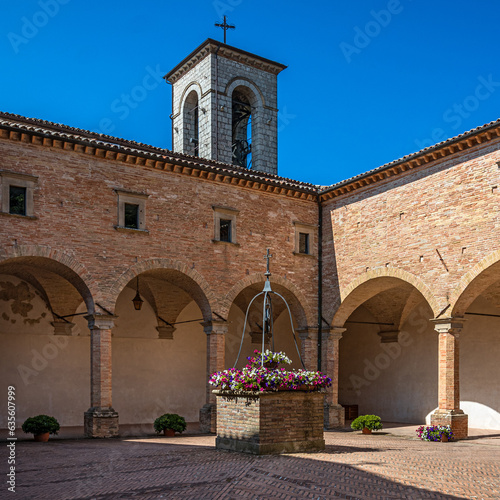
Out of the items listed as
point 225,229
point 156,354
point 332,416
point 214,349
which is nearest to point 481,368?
point 332,416

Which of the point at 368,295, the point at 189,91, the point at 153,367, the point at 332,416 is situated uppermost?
the point at 189,91

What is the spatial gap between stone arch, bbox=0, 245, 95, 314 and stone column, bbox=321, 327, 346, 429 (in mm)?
7355

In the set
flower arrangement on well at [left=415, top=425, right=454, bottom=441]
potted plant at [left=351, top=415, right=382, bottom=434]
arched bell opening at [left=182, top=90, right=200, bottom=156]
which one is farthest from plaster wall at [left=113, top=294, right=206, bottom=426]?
flower arrangement on well at [left=415, top=425, right=454, bottom=441]

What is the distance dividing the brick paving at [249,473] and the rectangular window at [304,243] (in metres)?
7.76

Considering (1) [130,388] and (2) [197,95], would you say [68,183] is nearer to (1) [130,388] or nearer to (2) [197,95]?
(1) [130,388]

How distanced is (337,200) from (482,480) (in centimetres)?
1166

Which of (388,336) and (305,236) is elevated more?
(305,236)

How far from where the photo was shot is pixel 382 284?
18734 mm

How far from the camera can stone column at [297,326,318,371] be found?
19750 millimetres

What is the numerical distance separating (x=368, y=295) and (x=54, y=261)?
9212mm

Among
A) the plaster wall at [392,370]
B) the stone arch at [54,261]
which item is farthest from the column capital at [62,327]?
the plaster wall at [392,370]

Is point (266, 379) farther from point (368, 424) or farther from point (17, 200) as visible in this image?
point (17, 200)

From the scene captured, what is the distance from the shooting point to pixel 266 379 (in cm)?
1116

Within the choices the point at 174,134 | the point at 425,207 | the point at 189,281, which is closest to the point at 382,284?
the point at 425,207
